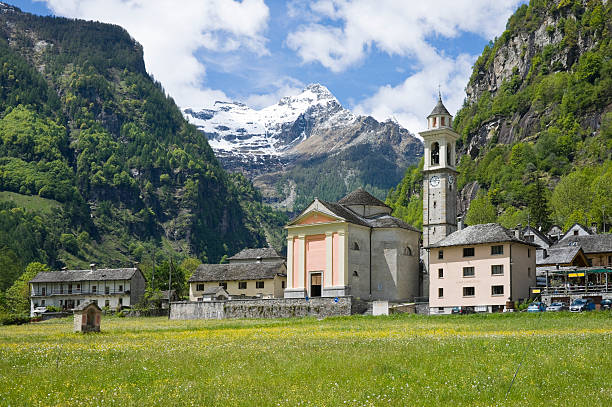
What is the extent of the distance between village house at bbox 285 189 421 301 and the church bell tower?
2.62 m

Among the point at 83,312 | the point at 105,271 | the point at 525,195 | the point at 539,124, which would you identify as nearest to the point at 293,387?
the point at 83,312

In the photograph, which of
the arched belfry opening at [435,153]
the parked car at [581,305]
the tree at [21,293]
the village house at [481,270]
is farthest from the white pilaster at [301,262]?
the tree at [21,293]

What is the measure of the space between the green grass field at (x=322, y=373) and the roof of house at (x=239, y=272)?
6060 cm

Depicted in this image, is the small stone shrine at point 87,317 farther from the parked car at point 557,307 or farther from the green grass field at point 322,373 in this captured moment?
the parked car at point 557,307

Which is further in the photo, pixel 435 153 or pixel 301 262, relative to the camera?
pixel 435 153

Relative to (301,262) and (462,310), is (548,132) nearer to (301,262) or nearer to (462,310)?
(301,262)

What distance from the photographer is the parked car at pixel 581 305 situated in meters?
53.9

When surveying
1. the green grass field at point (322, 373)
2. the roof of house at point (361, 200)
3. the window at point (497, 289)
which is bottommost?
the green grass field at point (322, 373)

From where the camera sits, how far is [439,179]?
266 feet

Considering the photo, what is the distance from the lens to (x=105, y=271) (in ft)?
416

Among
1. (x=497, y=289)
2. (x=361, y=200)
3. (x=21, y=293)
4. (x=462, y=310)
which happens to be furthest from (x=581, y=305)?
(x=21, y=293)

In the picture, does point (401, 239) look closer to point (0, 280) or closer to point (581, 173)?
point (581, 173)

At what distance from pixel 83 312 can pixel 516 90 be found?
6407 inches

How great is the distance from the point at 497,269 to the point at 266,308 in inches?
866
